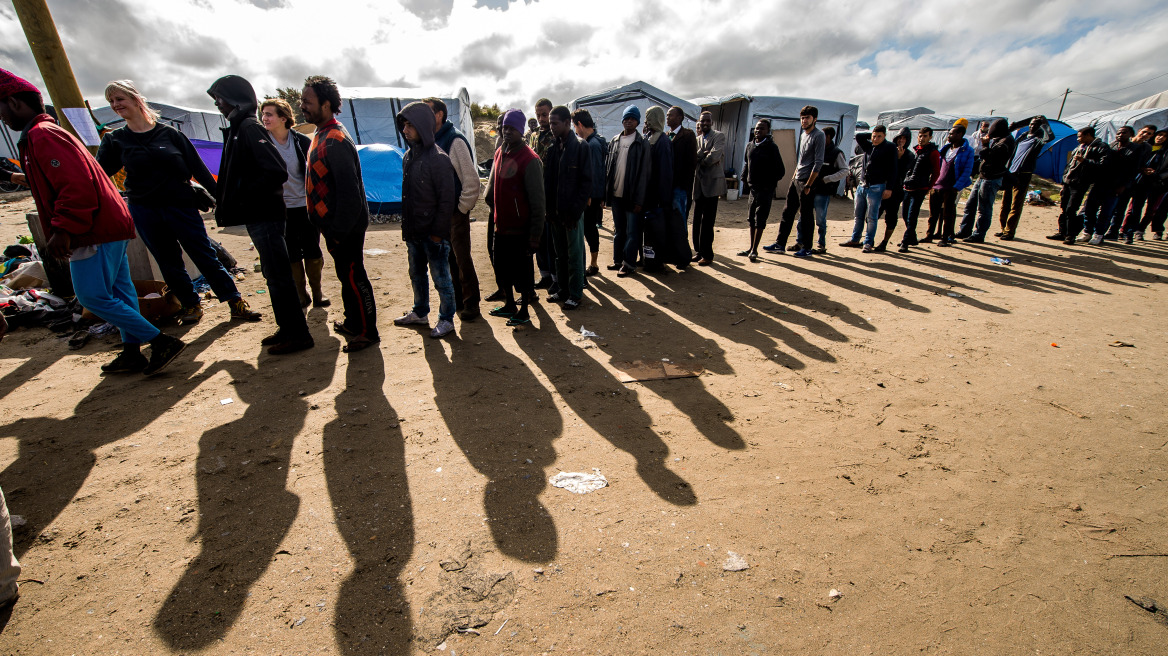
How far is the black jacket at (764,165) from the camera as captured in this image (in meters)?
6.72

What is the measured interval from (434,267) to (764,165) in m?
4.84

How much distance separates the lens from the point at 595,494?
7.80 ft

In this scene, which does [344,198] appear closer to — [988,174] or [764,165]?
[764,165]

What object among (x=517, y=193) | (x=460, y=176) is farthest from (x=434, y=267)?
(x=517, y=193)

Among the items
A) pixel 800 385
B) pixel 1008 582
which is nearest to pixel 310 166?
pixel 800 385

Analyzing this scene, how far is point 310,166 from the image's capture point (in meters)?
3.58

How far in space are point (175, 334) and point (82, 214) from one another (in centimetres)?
180

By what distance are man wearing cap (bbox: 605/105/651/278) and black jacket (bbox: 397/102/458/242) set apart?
242 centimetres

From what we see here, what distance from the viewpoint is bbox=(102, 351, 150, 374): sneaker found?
3.58 m

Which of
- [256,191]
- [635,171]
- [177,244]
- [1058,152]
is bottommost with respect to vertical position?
[177,244]

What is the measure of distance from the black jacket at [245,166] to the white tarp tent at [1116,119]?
2626cm

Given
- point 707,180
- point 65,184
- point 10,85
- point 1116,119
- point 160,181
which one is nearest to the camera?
point 10,85

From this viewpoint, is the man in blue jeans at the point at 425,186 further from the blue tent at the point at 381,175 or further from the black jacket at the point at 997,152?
the black jacket at the point at 997,152

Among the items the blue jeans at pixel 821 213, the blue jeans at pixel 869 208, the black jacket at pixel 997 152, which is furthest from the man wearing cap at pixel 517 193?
the black jacket at pixel 997 152
